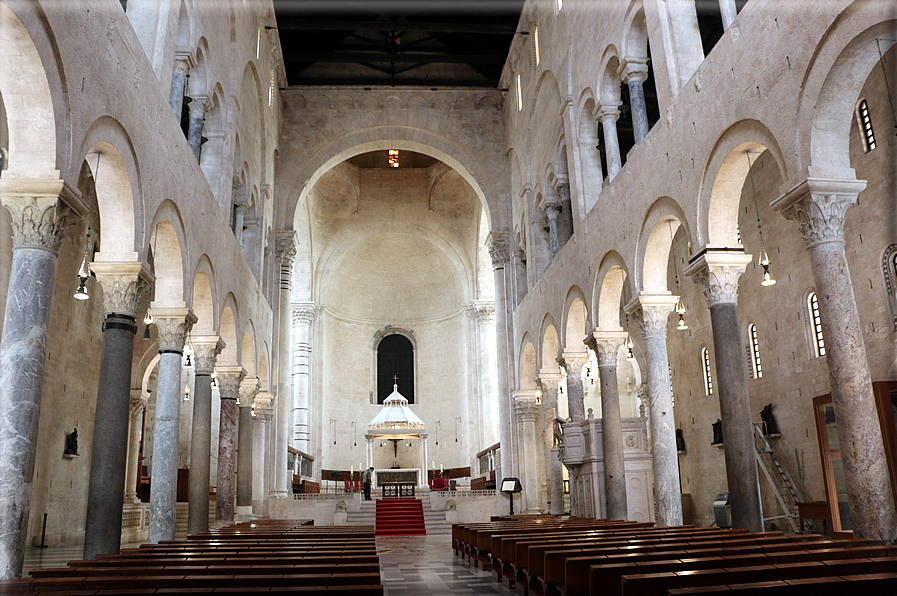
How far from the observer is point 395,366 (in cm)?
3581

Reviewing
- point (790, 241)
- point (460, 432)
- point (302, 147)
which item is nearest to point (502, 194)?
point (302, 147)

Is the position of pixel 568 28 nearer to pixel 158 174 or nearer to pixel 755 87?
pixel 755 87

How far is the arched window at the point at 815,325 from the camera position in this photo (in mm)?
15570

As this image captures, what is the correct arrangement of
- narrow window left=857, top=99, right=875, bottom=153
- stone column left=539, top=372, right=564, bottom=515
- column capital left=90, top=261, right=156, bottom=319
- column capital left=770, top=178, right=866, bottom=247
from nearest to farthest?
column capital left=770, top=178, right=866, bottom=247
column capital left=90, top=261, right=156, bottom=319
narrow window left=857, top=99, right=875, bottom=153
stone column left=539, top=372, right=564, bottom=515

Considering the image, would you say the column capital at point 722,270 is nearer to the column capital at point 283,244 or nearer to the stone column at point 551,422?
the stone column at point 551,422

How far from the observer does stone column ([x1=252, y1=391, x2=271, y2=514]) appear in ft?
69.5

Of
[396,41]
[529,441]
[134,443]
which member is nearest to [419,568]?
[529,441]

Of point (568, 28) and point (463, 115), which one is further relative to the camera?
point (463, 115)

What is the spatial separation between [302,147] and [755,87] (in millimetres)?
18726

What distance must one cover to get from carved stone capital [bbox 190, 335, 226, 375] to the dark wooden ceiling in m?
10.9

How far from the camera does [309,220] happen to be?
1242 inches

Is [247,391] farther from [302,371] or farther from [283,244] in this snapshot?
[302,371]

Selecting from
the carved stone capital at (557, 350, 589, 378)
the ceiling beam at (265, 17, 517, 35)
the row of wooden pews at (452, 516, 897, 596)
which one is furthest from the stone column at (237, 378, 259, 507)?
the row of wooden pews at (452, 516, 897, 596)

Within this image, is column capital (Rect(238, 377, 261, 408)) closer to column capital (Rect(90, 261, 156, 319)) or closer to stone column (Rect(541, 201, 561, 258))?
stone column (Rect(541, 201, 561, 258))
